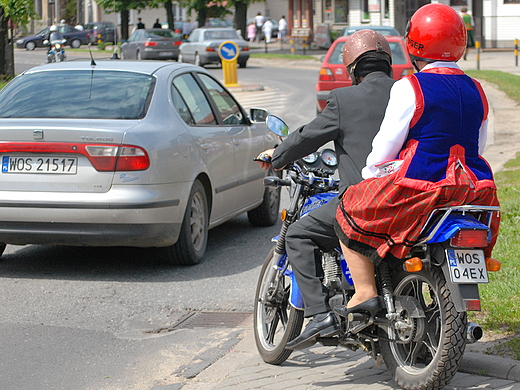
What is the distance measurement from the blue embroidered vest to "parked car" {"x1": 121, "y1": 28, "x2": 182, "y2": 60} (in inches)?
1381

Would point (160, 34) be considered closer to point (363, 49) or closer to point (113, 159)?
point (113, 159)

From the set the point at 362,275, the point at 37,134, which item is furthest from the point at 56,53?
the point at 362,275

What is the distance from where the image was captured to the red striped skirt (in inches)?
139

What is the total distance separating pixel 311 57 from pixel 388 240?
127ft

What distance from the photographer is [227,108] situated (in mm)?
7957

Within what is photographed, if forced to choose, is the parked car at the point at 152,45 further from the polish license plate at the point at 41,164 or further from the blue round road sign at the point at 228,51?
the polish license plate at the point at 41,164

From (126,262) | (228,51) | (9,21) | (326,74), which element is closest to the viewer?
(126,262)

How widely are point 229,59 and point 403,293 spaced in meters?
20.4

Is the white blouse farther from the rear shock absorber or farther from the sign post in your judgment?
the sign post

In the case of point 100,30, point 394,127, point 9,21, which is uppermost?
point 100,30

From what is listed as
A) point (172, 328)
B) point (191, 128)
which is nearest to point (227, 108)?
point (191, 128)

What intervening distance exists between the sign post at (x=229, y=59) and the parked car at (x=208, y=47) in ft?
33.8

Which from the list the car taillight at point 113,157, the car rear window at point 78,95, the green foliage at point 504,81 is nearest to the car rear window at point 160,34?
the green foliage at point 504,81

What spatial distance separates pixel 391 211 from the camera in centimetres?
360
